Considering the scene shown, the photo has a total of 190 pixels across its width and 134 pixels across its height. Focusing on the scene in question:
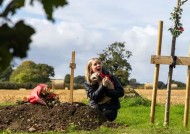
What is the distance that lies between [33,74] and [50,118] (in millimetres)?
51240

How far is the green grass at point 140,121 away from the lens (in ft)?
32.2

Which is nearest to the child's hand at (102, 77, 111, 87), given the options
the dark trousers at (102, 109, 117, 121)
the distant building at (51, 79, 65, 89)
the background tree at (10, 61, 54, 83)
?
the dark trousers at (102, 109, 117, 121)

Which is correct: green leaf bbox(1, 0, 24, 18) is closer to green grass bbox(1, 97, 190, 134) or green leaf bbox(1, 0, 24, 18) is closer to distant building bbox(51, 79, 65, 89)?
green grass bbox(1, 97, 190, 134)

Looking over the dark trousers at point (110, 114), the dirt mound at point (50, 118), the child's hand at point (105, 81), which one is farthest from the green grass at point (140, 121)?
the child's hand at point (105, 81)

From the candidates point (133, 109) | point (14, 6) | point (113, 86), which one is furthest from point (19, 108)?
point (14, 6)

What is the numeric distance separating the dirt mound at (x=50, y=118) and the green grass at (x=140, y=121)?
0.42m

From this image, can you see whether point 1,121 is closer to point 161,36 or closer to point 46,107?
point 46,107

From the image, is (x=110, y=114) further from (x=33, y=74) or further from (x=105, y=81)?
(x=33, y=74)

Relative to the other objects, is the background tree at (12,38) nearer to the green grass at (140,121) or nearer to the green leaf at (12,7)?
the green leaf at (12,7)

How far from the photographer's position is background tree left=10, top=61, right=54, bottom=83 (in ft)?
200

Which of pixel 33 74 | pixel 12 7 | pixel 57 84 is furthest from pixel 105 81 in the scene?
pixel 33 74

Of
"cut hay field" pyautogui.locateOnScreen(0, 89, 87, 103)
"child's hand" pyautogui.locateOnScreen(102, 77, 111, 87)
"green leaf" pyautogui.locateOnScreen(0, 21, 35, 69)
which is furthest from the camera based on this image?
"cut hay field" pyautogui.locateOnScreen(0, 89, 87, 103)

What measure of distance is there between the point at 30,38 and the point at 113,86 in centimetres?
911

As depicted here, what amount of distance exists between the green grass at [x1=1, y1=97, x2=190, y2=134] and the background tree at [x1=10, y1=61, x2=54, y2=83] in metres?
40.7
